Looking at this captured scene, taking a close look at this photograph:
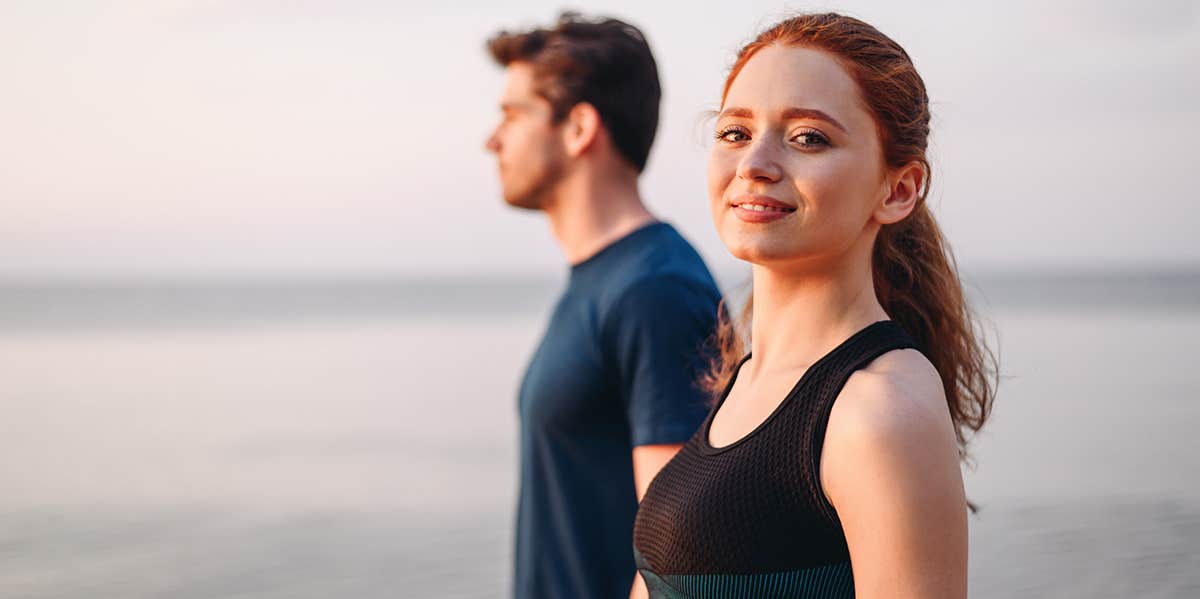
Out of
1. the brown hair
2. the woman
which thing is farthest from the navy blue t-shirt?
the woman

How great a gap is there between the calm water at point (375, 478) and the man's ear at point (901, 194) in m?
0.48

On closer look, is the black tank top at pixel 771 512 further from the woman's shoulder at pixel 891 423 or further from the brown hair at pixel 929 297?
the brown hair at pixel 929 297

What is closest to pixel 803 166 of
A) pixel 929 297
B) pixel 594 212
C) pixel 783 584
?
pixel 929 297

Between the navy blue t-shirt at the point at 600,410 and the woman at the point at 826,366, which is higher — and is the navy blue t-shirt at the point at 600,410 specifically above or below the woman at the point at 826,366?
below

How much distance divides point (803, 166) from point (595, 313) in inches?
48.4

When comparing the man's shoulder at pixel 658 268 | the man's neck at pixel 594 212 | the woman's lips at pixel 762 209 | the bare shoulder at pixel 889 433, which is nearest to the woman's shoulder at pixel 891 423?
the bare shoulder at pixel 889 433

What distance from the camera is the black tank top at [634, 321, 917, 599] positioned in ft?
4.99

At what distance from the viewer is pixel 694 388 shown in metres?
2.54

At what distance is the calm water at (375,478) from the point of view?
19.1 feet

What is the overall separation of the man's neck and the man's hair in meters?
0.10

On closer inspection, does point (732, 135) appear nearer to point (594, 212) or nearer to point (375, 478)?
point (594, 212)

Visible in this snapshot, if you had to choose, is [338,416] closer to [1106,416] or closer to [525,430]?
[1106,416]

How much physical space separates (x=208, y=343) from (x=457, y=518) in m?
14.5

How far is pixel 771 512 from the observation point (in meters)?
1.54
